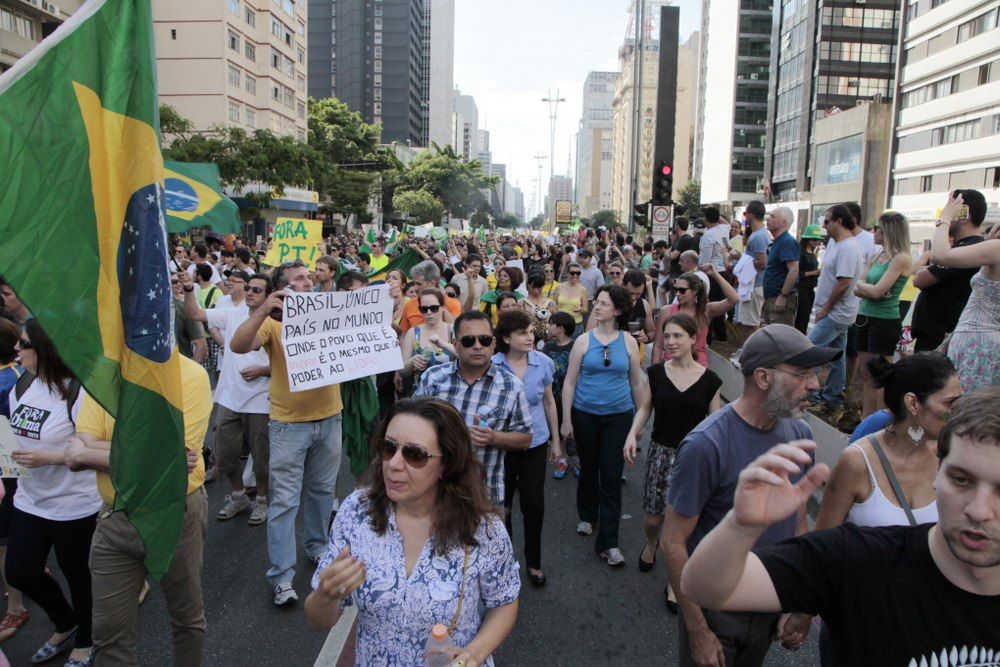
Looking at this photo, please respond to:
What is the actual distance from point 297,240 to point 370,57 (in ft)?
424

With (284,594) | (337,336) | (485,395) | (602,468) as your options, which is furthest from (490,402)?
(284,594)

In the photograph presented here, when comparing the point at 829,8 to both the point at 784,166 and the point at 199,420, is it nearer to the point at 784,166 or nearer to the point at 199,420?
the point at 784,166

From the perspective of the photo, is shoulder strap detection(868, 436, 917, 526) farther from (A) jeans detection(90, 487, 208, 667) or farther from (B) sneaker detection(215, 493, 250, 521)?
(B) sneaker detection(215, 493, 250, 521)

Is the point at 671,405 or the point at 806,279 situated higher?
the point at 806,279

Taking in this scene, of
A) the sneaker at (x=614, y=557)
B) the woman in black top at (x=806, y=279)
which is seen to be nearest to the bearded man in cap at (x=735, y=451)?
the sneaker at (x=614, y=557)

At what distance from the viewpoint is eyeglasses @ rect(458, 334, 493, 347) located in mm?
4254

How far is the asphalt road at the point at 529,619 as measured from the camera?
3.96 m

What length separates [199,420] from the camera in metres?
3.43

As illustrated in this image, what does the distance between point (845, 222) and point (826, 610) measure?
6.02 meters

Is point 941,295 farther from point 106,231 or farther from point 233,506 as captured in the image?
point 233,506

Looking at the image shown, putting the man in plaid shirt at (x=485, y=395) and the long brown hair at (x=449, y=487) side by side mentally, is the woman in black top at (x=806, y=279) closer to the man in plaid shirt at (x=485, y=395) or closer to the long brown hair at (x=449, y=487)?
the man in plaid shirt at (x=485, y=395)

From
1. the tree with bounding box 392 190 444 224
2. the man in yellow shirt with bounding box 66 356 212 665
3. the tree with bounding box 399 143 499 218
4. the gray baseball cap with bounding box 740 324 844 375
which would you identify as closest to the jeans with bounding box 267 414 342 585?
the man in yellow shirt with bounding box 66 356 212 665

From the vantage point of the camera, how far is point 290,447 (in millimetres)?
4625

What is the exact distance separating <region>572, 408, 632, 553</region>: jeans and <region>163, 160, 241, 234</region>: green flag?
6.91 meters
